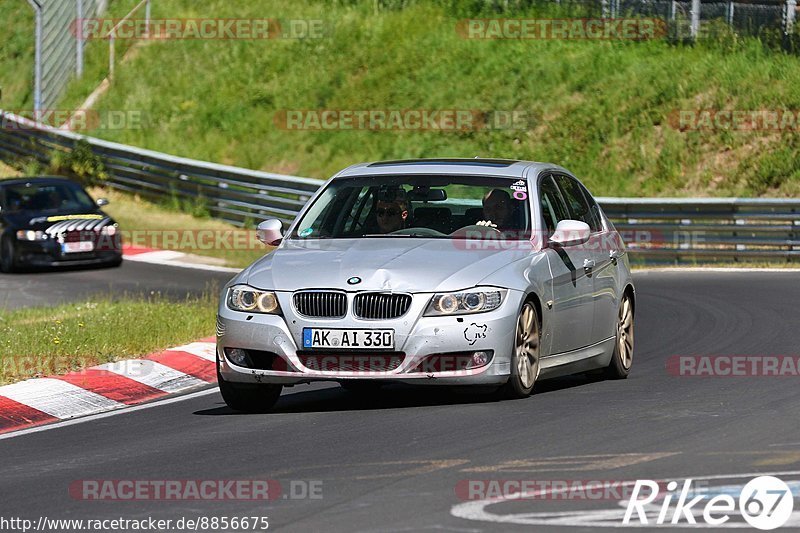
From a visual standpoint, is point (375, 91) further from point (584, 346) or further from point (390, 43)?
point (584, 346)

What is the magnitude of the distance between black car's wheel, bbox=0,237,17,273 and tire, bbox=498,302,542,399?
1459cm

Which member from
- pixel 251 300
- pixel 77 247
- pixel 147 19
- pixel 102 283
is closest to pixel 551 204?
pixel 251 300

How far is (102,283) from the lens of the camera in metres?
20.9

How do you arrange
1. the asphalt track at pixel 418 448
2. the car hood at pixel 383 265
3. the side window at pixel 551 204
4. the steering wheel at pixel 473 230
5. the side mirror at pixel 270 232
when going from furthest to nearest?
the side window at pixel 551 204 < the side mirror at pixel 270 232 < the steering wheel at pixel 473 230 < the car hood at pixel 383 265 < the asphalt track at pixel 418 448

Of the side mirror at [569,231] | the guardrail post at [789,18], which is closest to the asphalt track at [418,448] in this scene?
the side mirror at [569,231]

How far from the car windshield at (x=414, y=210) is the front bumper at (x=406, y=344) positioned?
1.01 meters

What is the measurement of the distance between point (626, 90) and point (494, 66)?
3805mm

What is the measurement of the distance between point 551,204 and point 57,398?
3599mm

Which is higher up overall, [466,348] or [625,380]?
[466,348]

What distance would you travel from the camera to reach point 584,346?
34.6ft

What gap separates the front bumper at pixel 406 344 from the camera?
29.8 feet

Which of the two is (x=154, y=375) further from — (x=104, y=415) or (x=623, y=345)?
(x=623, y=345)

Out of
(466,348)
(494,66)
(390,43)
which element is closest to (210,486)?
(466,348)

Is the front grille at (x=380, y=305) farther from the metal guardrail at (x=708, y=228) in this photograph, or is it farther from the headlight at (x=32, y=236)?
the headlight at (x=32, y=236)
